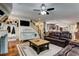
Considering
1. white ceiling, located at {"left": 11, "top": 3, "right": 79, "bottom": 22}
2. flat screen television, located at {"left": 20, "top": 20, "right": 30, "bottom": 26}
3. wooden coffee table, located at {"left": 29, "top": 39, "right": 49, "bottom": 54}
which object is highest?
white ceiling, located at {"left": 11, "top": 3, "right": 79, "bottom": 22}

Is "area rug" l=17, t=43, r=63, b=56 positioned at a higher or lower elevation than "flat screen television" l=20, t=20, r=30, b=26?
lower

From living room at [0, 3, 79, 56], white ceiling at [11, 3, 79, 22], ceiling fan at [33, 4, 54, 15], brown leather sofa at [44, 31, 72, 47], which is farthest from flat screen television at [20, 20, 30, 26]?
brown leather sofa at [44, 31, 72, 47]

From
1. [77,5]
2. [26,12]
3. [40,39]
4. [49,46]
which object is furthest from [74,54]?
[26,12]

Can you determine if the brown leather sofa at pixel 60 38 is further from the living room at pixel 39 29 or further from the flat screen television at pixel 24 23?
the flat screen television at pixel 24 23

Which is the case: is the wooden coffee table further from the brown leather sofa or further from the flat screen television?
the flat screen television

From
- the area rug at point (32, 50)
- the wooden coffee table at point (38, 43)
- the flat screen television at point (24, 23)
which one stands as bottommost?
the area rug at point (32, 50)

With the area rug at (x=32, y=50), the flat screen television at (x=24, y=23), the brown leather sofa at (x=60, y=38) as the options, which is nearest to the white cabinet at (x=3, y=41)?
the area rug at (x=32, y=50)

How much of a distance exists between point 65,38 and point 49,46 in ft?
1.16

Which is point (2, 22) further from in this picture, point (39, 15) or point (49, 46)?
point (49, 46)

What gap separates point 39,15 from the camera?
2.29 m

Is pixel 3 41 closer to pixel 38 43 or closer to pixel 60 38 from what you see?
pixel 38 43

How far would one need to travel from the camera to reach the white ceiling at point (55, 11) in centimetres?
224

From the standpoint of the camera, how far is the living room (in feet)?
7.40

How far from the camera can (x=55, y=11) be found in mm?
2281
